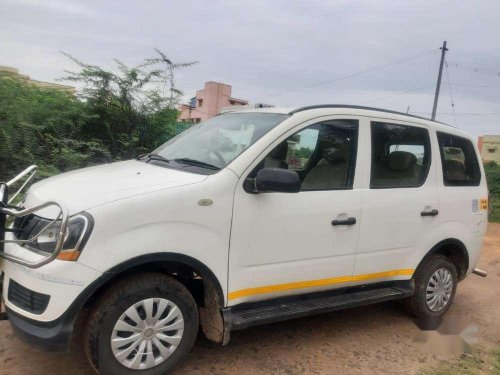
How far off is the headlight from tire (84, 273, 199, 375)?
0.38m

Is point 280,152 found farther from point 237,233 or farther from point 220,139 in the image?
point 237,233

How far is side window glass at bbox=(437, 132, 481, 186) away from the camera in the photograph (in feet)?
14.9

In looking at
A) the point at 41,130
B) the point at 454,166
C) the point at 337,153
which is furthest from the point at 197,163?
the point at 41,130

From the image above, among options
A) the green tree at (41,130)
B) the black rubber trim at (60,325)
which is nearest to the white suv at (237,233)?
the black rubber trim at (60,325)

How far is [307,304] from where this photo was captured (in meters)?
3.55

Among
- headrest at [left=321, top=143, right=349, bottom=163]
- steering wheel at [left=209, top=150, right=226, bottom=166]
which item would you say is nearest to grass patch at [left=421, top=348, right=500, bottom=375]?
headrest at [left=321, top=143, right=349, bottom=163]

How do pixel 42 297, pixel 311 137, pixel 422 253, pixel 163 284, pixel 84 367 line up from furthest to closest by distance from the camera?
1. pixel 422 253
2. pixel 311 137
3. pixel 84 367
4. pixel 163 284
5. pixel 42 297

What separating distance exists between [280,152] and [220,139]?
1.77 feet

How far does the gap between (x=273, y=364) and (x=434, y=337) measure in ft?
6.01

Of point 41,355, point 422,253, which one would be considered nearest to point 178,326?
point 41,355

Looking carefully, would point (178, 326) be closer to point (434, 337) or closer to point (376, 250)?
point (376, 250)

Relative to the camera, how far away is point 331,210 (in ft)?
11.6

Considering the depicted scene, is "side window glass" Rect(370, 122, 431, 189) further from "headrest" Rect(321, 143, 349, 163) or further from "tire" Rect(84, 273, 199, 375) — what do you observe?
"tire" Rect(84, 273, 199, 375)

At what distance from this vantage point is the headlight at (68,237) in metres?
2.51
